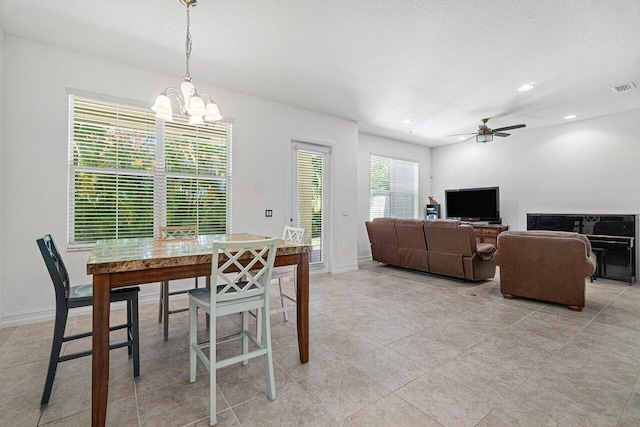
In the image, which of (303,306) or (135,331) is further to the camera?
(303,306)

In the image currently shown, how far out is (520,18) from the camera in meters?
2.57

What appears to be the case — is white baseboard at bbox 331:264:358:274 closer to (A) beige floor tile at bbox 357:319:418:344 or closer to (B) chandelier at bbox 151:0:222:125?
(A) beige floor tile at bbox 357:319:418:344

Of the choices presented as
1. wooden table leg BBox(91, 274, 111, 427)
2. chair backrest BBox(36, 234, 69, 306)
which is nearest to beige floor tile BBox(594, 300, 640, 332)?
wooden table leg BBox(91, 274, 111, 427)

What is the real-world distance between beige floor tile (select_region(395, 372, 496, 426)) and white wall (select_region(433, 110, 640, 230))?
548cm

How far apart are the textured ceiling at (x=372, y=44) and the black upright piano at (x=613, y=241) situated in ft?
6.22

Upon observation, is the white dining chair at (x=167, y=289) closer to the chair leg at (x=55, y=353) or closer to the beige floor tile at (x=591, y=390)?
the chair leg at (x=55, y=353)

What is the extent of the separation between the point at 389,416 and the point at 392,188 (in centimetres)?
601

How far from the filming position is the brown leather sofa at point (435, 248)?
4.43 meters

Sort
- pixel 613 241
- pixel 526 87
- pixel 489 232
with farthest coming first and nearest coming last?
pixel 489 232 → pixel 613 241 → pixel 526 87

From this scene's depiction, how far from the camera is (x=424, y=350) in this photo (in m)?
2.43

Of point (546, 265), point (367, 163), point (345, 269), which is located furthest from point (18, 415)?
point (367, 163)

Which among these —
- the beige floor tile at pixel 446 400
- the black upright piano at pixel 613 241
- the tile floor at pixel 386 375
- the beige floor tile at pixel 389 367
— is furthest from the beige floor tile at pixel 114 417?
the black upright piano at pixel 613 241

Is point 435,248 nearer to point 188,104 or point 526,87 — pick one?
point 526,87

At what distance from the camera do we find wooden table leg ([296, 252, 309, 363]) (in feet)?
7.15
